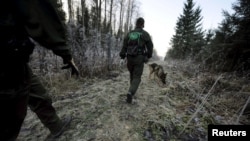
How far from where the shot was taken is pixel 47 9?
1.17m

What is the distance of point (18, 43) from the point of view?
1.08 metres

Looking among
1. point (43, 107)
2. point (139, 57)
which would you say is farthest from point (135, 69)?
point (43, 107)

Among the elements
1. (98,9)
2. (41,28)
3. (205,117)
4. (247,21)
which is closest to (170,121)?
(205,117)

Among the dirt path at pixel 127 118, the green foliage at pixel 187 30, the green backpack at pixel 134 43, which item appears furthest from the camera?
the green foliage at pixel 187 30

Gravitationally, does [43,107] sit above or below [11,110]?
below

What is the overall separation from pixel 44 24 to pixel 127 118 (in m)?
2.28

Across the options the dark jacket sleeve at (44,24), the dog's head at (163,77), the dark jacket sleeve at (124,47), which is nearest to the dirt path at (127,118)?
the dark jacket sleeve at (124,47)

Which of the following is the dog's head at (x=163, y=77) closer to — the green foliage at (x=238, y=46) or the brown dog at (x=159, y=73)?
the brown dog at (x=159, y=73)

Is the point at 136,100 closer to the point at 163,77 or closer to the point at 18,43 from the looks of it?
the point at 163,77

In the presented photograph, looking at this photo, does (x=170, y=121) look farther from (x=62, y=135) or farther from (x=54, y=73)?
(x=54, y=73)

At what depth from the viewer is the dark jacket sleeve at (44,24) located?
1079mm

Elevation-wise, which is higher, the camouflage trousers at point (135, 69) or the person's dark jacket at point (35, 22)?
the person's dark jacket at point (35, 22)

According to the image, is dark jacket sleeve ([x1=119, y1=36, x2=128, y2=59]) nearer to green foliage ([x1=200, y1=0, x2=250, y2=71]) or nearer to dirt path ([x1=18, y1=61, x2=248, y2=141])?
dirt path ([x1=18, y1=61, x2=248, y2=141])

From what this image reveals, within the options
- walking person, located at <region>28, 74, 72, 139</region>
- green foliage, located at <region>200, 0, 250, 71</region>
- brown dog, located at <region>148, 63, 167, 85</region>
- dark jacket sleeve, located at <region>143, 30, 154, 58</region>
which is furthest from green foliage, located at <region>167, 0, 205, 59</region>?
walking person, located at <region>28, 74, 72, 139</region>
